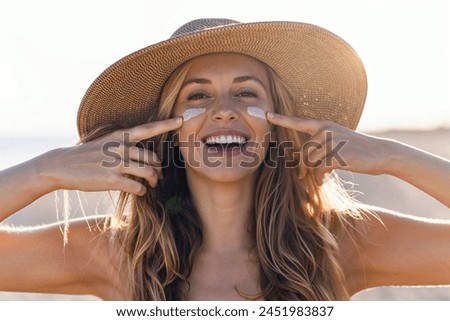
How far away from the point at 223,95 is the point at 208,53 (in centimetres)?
25

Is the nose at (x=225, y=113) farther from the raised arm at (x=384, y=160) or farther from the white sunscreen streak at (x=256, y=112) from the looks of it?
the raised arm at (x=384, y=160)

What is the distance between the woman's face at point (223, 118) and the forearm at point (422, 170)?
29.1 inches

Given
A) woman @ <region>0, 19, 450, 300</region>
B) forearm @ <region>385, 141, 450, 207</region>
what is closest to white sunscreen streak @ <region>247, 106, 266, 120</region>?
woman @ <region>0, 19, 450, 300</region>

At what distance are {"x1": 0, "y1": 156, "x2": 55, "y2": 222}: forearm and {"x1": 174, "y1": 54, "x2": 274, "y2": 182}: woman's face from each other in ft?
2.54

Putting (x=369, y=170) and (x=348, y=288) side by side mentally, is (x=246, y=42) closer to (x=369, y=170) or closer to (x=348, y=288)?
(x=369, y=170)

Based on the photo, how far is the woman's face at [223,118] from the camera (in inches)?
176

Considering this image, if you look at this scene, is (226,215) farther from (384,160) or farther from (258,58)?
(384,160)

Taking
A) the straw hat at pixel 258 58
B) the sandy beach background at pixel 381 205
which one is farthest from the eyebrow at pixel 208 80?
the sandy beach background at pixel 381 205

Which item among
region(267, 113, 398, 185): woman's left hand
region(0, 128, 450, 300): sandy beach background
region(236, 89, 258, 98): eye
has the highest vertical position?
region(236, 89, 258, 98): eye

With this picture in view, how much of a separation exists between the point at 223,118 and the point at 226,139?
0.11 meters

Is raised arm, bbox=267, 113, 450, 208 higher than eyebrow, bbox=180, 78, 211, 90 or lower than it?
lower

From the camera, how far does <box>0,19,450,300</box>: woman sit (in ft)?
14.0

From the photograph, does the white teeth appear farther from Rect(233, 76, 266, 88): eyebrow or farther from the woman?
Rect(233, 76, 266, 88): eyebrow
